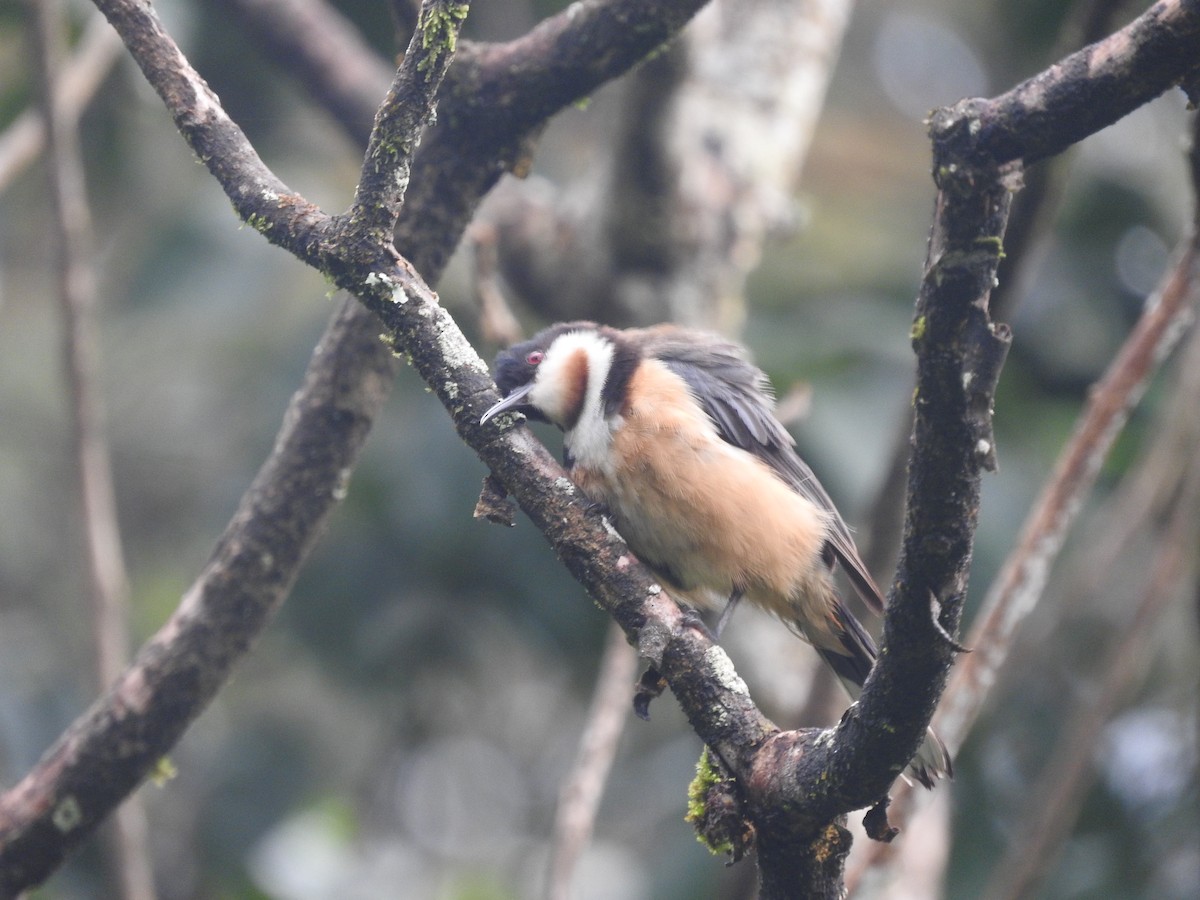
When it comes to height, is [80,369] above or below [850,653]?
above

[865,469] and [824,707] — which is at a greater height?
[865,469]

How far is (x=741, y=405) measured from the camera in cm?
394

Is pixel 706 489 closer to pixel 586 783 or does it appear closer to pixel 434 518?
pixel 586 783

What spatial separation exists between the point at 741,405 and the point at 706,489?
16.8 inches

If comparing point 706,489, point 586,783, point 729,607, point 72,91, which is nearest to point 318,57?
point 72,91

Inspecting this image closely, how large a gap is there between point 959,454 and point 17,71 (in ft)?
19.8

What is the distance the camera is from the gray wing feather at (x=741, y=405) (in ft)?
12.7

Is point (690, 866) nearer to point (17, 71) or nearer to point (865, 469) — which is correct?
point (865, 469)

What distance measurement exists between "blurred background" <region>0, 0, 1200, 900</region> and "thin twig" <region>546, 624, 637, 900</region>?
92cm

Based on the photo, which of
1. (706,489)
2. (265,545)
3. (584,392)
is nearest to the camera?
(265,545)

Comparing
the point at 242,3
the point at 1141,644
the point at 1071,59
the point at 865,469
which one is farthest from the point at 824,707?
the point at 242,3

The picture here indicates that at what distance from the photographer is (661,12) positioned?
3012 mm

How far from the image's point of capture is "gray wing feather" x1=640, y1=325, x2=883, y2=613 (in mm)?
3885

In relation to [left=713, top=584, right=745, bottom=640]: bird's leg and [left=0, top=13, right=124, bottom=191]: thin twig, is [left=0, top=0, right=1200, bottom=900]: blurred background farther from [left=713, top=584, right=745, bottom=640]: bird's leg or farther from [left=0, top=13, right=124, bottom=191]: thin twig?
[left=713, top=584, right=745, bottom=640]: bird's leg
